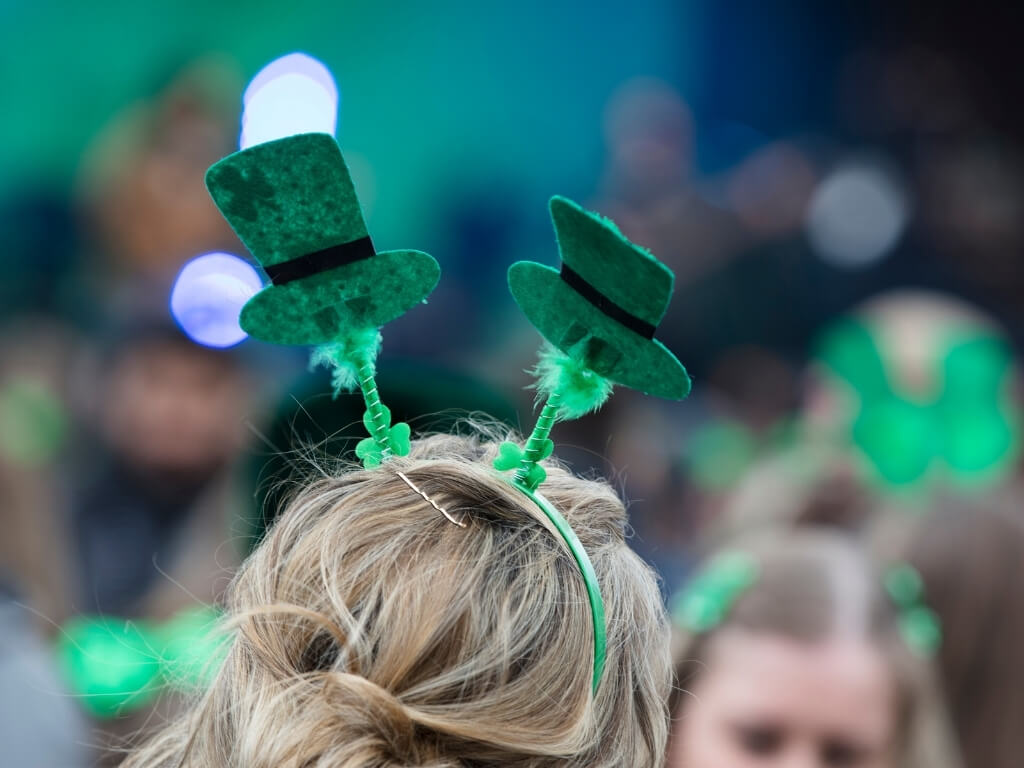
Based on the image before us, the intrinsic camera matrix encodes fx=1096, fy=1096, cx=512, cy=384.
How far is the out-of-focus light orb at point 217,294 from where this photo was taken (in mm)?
1073

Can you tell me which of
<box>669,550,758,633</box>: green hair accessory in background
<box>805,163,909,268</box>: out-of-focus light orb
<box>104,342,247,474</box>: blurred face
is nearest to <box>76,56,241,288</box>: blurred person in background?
<box>104,342,247,474</box>: blurred face

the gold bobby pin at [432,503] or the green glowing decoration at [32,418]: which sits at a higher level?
the gold bobby pin at [432,503]

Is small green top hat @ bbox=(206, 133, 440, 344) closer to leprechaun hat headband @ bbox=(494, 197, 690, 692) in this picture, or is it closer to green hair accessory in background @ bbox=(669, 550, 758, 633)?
leprechaun hat headband @ bbox=(494, 197, 690, 692)

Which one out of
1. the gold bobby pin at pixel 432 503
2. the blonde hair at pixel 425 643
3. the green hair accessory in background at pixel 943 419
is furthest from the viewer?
the green hair accessory in background at pixel 943 419

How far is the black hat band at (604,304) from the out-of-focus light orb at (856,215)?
390 centimetres

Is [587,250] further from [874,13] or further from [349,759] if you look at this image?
[874,13]

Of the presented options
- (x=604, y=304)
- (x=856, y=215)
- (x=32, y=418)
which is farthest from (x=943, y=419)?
(x=32, y=418)

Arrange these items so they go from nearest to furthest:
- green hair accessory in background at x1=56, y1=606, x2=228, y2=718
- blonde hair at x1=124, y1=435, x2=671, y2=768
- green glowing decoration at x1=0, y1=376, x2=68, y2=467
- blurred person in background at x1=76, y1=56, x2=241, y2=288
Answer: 1. blonde hair at x1=124, y1=435, x2=671, y2=768
2. green hair accessory in background at x1=56, y1=606, x2=228, y2=718
3. green glowing decoration at x1=0, y1=376, x2=68, y2=467
4. blurred person in background at x1=76, y1=56, x2=241, y2=288

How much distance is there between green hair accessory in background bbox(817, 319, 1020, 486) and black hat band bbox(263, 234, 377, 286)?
79.0 inches

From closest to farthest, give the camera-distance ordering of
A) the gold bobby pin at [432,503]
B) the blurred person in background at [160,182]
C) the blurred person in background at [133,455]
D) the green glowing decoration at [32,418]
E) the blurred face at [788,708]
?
the gold bobby pin at [432,503]
the blurred face at [788,708]
the blurred person in background at [133,455]
the green glowing decoration at [32,418]
the blurred person in background at [160,182]

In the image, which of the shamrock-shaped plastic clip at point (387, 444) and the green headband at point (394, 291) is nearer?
the green headband at point (394, 291)

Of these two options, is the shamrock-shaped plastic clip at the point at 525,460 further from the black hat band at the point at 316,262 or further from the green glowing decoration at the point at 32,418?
the green glowing decoration at the point at 32,418

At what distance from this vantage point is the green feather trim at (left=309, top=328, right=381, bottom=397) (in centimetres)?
100

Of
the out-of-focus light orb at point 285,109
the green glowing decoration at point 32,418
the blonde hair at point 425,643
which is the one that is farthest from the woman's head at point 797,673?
the green glowing decoration at point 32,418
